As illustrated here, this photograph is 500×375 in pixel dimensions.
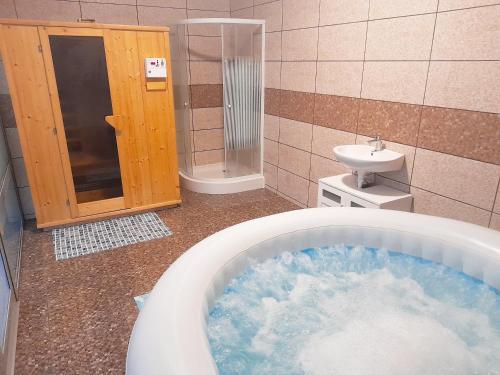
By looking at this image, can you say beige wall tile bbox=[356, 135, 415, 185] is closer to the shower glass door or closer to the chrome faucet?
the chrome faucet

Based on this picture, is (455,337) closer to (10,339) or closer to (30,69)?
(10,339)

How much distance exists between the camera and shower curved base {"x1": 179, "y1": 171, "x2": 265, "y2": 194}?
4.13 m

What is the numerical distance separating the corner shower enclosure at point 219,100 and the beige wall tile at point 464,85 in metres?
2.06

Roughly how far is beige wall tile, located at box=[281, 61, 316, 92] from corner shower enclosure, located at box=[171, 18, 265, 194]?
0.40 m

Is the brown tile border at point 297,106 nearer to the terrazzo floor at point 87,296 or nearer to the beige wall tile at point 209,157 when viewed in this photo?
the terrazzo floor at point 87,296

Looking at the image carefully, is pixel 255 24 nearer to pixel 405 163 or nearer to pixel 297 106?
pixel 297 106

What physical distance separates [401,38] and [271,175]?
6.97 feet

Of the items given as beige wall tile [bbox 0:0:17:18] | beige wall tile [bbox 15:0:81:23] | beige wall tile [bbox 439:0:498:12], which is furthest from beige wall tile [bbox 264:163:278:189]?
beige wall tile [bbox 0:0:17:18]

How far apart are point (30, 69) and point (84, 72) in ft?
1.33

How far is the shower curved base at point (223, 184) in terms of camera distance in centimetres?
413

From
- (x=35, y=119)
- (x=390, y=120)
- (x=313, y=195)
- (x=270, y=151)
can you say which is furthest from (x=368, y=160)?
(x=35, y=119)

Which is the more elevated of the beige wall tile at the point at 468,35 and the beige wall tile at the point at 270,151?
the beige wall tile at the point at 468,35

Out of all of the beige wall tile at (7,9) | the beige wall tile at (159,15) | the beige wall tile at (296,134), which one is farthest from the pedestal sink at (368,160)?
the beige wall tile at (7,9)

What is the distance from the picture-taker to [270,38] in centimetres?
379
